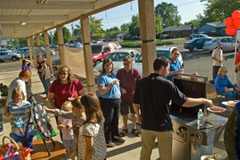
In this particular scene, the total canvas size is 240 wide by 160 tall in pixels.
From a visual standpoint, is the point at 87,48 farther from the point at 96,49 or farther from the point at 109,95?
the point at 96,49

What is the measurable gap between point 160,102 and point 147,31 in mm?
1474

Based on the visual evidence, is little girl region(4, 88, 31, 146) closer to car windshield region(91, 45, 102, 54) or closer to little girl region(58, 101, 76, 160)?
little girl region(58, 101, 76, 160)

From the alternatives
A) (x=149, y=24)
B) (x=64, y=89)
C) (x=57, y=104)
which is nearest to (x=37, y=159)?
(x=57, y=104)

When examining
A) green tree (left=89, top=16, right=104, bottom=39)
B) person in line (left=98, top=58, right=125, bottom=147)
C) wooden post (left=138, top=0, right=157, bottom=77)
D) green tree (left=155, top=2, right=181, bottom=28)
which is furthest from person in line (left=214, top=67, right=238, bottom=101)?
green tree (left=155, top=2, right=181, bottom=28)

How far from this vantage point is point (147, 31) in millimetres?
3469

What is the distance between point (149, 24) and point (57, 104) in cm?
212

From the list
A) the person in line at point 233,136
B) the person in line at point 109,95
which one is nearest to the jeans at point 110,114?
the person in line at point 109,95

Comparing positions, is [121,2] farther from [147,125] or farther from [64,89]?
[147,125]

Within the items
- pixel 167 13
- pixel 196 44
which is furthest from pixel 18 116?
pixel 167 13

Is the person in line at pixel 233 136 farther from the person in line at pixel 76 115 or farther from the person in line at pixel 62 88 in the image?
the person in line at pixel 62 88

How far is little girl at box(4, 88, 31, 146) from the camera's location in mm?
3186

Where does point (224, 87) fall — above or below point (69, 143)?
above

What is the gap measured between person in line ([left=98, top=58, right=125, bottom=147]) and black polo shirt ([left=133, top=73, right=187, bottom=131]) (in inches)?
48.1

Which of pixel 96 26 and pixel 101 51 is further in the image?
pixel 96 26
